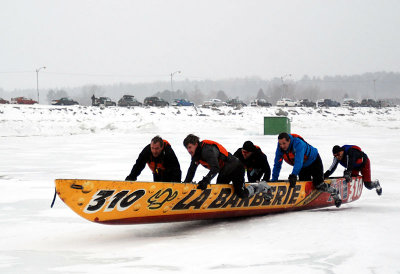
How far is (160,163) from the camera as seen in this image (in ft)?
22.7

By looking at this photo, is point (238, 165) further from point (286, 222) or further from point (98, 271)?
point (98, 271)

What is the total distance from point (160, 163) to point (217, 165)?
960mm

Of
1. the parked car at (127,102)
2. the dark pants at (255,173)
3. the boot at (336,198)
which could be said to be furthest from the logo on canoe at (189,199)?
the parked car at (127,102)

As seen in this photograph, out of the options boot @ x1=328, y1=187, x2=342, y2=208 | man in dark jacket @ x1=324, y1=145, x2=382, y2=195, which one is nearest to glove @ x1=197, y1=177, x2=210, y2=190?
boot @ x1=328, y1=187, x2=342, y2=208

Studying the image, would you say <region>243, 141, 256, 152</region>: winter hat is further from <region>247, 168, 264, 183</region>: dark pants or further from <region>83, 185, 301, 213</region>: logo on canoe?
<region>83, 185, 301, 213</region>: logo on canoe

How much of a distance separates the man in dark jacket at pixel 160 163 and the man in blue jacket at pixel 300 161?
5.84 feet

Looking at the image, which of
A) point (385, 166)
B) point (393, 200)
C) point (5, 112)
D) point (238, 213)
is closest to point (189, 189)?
point (238, 213)

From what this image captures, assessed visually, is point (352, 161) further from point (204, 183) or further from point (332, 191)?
point (204, 183)

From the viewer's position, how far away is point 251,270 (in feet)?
15.4

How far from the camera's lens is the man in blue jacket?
743 cm

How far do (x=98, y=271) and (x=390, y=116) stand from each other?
54454 mm

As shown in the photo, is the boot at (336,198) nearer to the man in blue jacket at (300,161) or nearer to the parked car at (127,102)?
the man in blue jacket at (300,161)

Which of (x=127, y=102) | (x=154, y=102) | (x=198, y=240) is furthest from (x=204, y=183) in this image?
(x=154, y=102)

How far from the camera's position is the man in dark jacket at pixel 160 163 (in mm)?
6801
